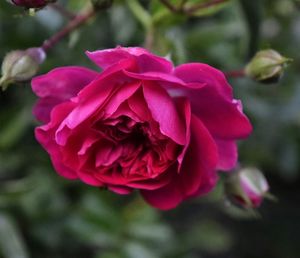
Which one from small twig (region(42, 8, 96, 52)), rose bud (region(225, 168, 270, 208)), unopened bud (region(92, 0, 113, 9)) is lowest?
rose bud (region(225, 168, 270, 208))

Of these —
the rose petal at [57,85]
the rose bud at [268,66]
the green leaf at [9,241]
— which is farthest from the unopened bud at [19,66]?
the green leaf at [9,241]

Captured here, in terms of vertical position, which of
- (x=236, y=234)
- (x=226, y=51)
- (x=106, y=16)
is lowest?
(x=236, y=234)

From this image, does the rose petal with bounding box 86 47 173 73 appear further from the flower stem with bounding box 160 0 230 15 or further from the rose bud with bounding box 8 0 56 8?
the flower stem with bounding box 160 0 230 15

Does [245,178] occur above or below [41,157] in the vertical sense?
above

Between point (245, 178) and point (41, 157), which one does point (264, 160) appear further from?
point (245, 178)

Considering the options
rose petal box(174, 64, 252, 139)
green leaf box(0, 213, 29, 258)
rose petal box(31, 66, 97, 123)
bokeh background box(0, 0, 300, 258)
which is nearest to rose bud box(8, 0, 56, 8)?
rose petal box(31, 66, 97, 123)

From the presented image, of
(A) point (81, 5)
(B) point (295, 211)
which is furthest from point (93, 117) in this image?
(B) point (295, 211)

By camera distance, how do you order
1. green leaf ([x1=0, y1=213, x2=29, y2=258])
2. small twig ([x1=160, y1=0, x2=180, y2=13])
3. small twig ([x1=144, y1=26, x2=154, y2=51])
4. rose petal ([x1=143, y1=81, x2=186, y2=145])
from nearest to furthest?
rose petal ([x1=143, y1=81, x2=186, y2=145]), small twig ([x1=160, y1=0, x2=180, y2=13]), small twig ([x1=144, y1=26, x2=154, y2=51]), green leaf ([x1=0, y1=213, x2=29, y2=258])
